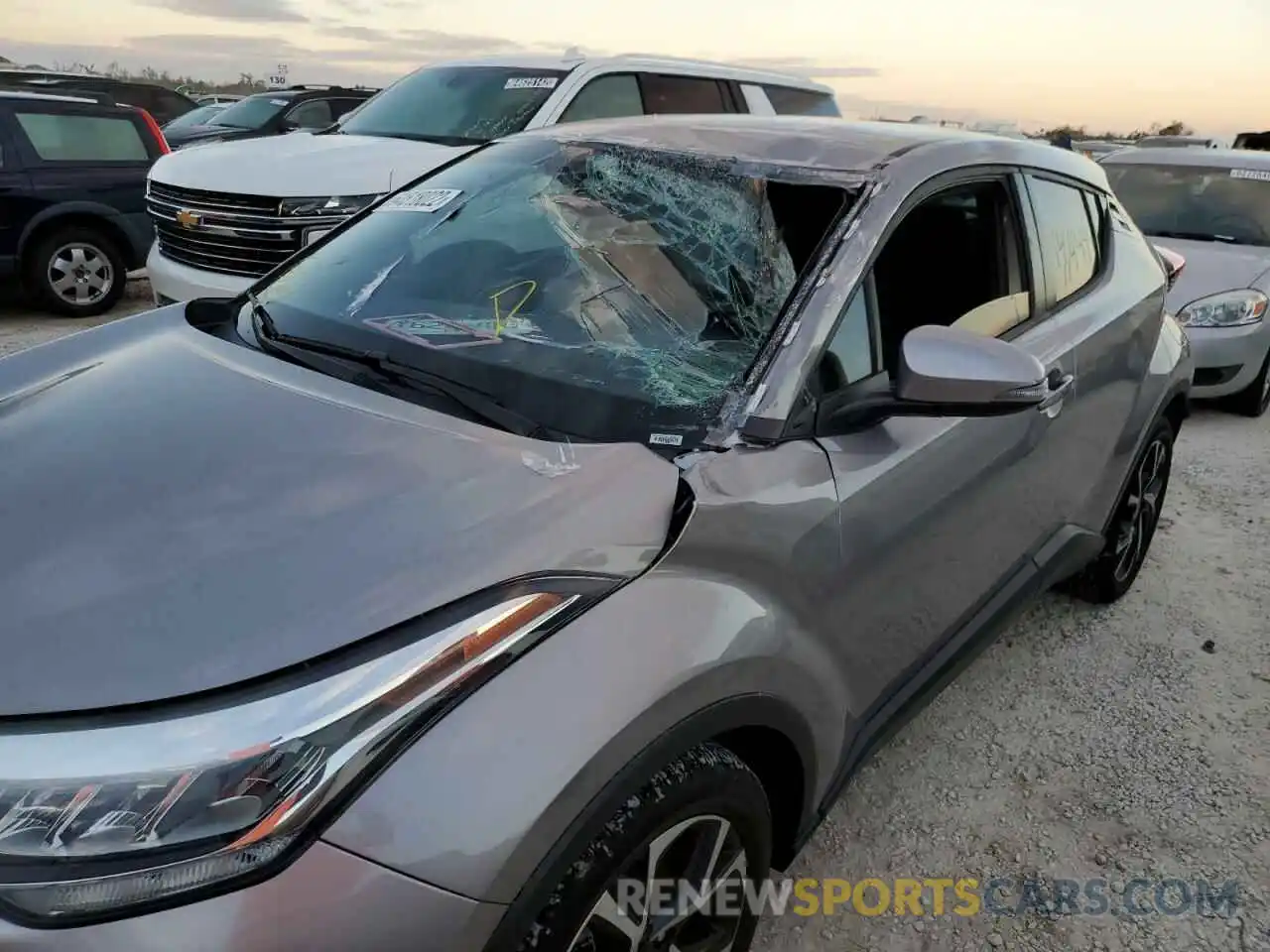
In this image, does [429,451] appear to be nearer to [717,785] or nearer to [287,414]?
[287,414]

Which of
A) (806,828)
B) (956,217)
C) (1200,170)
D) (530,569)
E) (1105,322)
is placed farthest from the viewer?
(1200,170)

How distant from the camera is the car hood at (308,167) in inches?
222

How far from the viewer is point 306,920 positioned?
1179 mm

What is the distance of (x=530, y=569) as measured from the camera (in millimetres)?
1442

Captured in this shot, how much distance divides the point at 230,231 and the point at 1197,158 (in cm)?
680

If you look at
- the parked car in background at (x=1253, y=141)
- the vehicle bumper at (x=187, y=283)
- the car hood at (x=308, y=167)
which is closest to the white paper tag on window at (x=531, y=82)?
the car hood at (x=308, y=167)

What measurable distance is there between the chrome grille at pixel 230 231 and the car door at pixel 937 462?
13.3 ft

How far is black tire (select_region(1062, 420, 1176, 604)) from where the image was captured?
3.54 m

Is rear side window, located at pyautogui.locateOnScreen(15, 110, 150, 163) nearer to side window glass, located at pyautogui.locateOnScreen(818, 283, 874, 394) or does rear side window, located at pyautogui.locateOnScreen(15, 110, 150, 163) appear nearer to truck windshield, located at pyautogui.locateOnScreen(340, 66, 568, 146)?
truck windshield, located at pyautogui.locateOnScreen(340, 66, 568, 146)

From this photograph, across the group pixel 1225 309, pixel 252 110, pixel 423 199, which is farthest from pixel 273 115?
pixel 423 199

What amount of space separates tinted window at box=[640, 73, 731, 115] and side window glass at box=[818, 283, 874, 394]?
191 inches

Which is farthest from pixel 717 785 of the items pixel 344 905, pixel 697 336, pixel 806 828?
pixel 697 336

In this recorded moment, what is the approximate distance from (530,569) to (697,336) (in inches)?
31.7

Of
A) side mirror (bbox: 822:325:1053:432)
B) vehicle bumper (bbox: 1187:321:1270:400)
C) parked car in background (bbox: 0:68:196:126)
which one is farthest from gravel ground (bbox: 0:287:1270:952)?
parked car in background (bbox: 0:68:196:126)
